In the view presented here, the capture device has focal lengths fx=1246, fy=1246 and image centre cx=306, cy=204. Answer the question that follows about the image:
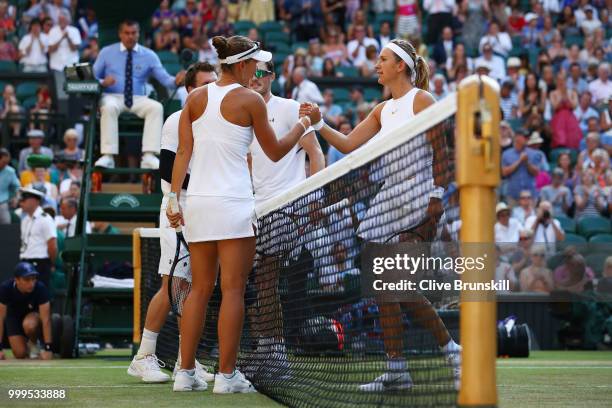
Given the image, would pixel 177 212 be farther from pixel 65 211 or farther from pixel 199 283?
pixel 65 211

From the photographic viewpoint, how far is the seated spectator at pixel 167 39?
22.9 metres

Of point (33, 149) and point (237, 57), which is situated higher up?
point (33, 149)

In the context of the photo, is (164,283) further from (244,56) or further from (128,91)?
(128,91)

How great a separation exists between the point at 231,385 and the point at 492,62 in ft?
54.7

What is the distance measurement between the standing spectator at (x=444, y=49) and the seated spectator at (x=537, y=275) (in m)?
8.60

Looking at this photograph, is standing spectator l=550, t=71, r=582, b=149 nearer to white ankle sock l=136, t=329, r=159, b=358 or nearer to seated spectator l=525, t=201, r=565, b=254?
Answer: seated spectator l=525, t=201, r=565, b=254

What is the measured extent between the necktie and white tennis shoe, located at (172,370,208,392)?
20.4ft

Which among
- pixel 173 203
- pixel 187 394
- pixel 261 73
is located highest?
pixel 261 73

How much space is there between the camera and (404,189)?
219 inches

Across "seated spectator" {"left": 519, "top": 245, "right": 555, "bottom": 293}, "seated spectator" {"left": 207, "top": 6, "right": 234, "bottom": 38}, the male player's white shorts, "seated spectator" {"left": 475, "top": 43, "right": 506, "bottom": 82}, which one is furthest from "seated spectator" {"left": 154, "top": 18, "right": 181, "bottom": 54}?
the male player's white shorts

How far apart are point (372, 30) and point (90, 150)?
13.3 metres

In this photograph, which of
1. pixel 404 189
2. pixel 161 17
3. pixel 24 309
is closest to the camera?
pixel 404 189

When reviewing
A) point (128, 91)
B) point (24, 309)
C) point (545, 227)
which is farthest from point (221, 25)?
point (24, 309)

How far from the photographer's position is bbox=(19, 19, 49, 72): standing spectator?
71.5 ft
